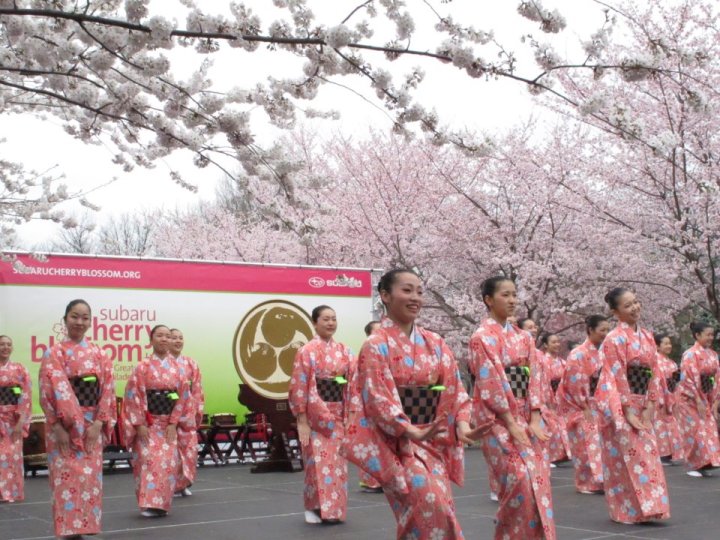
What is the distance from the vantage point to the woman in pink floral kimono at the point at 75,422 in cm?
725

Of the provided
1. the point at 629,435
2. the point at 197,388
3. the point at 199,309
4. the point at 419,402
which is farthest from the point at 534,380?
the point at 199,309

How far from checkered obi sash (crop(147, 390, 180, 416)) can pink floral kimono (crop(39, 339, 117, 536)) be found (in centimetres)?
155

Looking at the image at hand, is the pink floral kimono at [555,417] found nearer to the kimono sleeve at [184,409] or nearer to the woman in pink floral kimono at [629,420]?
the woman in pink floral kimono at [629,420]

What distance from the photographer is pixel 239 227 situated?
93.9 feet

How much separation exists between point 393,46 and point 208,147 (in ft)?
4.04

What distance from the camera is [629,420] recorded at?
751cm

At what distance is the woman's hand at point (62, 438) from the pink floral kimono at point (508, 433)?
3188 mm

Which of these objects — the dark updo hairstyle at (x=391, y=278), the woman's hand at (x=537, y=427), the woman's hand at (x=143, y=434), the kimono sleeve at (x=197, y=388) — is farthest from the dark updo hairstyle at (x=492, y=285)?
the kimono sleeve at (x=197, y=388)

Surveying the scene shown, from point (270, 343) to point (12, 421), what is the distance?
4.59 meters

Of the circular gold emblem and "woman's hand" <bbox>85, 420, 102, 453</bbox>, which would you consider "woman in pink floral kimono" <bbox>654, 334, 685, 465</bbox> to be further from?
"woman's hand" <bbox>85, 420, 102, 453</bbox>

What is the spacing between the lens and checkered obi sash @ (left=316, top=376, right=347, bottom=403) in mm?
8820

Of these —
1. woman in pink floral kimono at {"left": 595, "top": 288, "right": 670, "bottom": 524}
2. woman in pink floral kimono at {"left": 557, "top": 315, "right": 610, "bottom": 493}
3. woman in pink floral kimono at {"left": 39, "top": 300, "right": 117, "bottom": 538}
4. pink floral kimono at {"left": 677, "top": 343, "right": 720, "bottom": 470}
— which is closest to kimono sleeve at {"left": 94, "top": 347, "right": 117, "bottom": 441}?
woman in pink floral kimono at {"left": 39, "top": 300, "right": 117, "bottom": 538}

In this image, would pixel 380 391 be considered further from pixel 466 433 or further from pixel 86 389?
pixel 86 389

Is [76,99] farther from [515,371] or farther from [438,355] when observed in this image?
[515,371]
